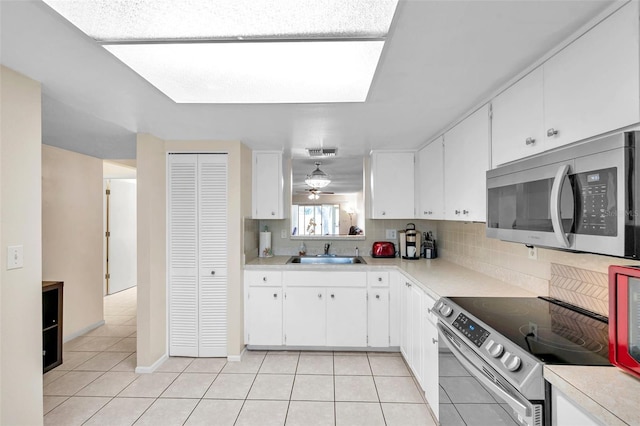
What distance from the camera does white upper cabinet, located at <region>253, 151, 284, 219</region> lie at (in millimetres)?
3363

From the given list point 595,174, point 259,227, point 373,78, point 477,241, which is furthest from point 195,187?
point 595,174

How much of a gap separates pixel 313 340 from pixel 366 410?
3.22 ft

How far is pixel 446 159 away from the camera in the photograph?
254cm

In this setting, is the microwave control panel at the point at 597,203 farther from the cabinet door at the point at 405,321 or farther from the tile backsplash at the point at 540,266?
the cabinet door at the point at 405,321

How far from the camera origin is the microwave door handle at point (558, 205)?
1131 mm

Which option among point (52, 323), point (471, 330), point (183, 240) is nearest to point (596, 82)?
point (471, 330)

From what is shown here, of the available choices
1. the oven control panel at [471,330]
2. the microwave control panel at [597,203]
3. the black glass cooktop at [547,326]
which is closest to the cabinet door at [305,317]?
the black glass cooktop at [547,326]

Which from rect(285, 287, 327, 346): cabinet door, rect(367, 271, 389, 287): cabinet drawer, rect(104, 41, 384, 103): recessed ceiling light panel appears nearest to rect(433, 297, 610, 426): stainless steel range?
rect(367, 271, 389, 287): cabinet drawer

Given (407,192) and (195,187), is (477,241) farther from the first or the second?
(195,187)

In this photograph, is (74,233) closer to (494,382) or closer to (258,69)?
(258,69)

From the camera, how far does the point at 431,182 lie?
2.89 m

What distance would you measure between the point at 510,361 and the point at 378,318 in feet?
6.39

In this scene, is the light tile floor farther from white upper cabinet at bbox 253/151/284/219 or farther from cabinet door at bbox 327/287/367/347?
white upper cabinet at bbox 253/151/284/219

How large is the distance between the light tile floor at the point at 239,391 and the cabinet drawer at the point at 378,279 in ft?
2.30
